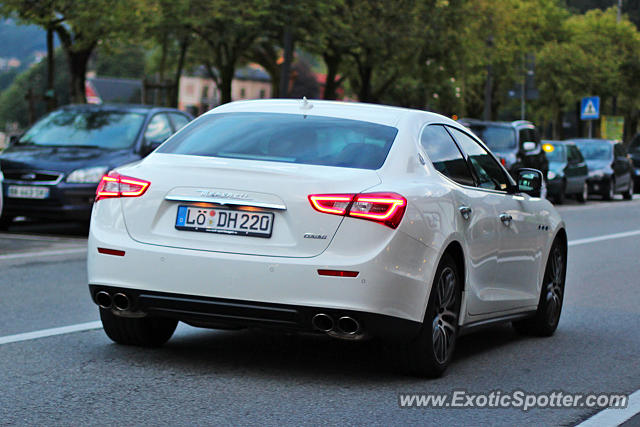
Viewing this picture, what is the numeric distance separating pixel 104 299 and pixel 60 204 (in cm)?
879

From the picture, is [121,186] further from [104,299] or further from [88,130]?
[88,130]

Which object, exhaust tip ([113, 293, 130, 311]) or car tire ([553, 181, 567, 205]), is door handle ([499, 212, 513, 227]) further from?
car tire ([553, 181, 567, 205])

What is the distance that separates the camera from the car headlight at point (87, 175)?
49.5 feet

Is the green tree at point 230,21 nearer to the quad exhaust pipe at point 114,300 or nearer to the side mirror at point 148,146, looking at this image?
the side mirror at point 148,146

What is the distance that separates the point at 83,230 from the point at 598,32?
2160 inches

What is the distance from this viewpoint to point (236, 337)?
775 centimetres

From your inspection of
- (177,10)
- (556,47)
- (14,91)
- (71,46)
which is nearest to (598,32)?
(556,47)

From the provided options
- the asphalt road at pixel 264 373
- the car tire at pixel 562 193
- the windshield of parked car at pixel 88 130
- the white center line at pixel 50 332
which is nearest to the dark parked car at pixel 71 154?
the windshield of parked car at pixel 88 130

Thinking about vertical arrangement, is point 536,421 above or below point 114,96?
above

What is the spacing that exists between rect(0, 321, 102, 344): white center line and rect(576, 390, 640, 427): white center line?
11.3ft

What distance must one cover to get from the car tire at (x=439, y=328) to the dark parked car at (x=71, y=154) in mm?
9003

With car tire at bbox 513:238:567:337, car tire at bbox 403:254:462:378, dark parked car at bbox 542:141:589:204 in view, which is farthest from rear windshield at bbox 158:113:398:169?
dark parked car at bbox 542:141:589:204

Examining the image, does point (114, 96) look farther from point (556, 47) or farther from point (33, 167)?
point (33, 167)

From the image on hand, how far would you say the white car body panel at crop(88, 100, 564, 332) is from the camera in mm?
5969
